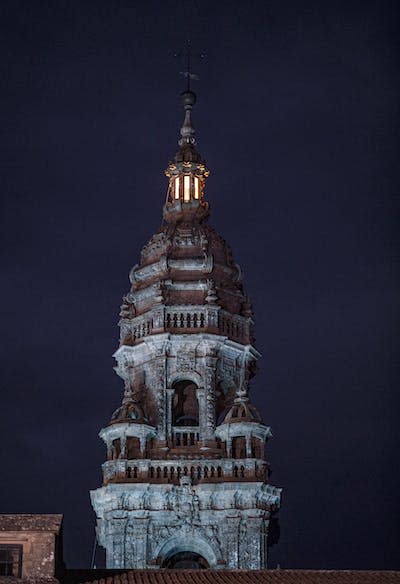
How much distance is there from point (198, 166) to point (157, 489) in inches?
771

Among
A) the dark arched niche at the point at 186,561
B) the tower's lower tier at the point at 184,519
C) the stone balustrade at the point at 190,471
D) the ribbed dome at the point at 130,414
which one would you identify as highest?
the ribbed dome at the point at 130,414

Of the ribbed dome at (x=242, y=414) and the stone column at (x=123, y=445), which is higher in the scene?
the ribbed dome at (x=242, y=414)

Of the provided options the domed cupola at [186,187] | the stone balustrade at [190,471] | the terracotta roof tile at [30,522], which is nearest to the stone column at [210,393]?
the stone balustrade at [190,471]

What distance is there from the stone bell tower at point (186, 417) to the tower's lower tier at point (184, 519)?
0.05 metres

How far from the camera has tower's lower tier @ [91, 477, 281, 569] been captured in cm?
7512

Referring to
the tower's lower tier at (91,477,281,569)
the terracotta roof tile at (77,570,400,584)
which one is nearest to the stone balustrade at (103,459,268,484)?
the tower's lower tier at (91,477,281,569)

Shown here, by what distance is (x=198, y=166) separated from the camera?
86250mm

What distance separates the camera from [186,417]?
3209 inches

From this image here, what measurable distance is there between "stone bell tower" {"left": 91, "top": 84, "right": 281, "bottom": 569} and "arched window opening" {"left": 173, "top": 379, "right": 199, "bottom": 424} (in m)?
0.05

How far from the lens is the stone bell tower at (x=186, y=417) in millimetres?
75500

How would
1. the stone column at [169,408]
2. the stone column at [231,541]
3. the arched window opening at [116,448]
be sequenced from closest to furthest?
the stone column at [231,541] → the arched window opening at [116,448] → the stone column at [169,408]

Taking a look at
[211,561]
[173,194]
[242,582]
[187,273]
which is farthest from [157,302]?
[242,582]

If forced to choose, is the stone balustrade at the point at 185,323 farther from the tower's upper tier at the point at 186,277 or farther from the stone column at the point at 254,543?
the stone column at the point at 254,543

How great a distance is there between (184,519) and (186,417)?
7.25 m
